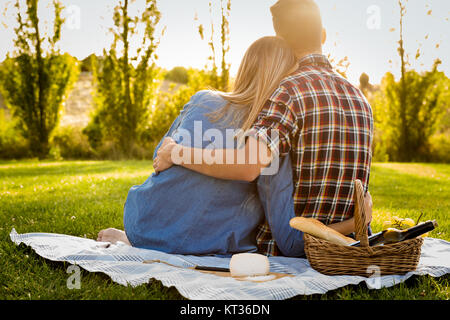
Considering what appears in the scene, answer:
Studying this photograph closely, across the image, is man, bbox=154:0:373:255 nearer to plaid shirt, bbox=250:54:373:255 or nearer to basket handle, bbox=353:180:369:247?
plaid shirt, bbox=250:54:373:255

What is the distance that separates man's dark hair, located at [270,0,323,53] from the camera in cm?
251

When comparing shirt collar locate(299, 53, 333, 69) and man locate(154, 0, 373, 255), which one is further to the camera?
shirt collar locate(299, 53, 333, 69)

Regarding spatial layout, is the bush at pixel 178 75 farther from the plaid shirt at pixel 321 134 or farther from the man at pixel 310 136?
the plaid shirt at pixel 321 134

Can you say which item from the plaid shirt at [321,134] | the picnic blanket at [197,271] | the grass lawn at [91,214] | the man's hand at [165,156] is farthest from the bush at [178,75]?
the plaid shirt at [321,134]

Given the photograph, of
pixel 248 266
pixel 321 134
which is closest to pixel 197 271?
pixel 248 266

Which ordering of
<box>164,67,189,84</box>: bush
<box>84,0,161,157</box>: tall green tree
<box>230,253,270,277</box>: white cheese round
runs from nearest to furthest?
<box>230,253,270,277</box>: white cheese round → <box>84,0,161,157</box>: tall green tree → <box>164,67,189,84</box>: bush

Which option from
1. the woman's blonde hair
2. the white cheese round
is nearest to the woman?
the woman's blonde hair

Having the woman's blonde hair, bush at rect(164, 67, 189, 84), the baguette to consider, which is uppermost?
bush at rect(164, 67, 189, 84)

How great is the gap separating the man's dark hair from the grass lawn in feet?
4.58

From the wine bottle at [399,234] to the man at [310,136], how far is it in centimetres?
24

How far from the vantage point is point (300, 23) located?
2539 mm

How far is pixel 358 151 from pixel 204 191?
909 mm

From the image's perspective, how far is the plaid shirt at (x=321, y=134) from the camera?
2273 mm
